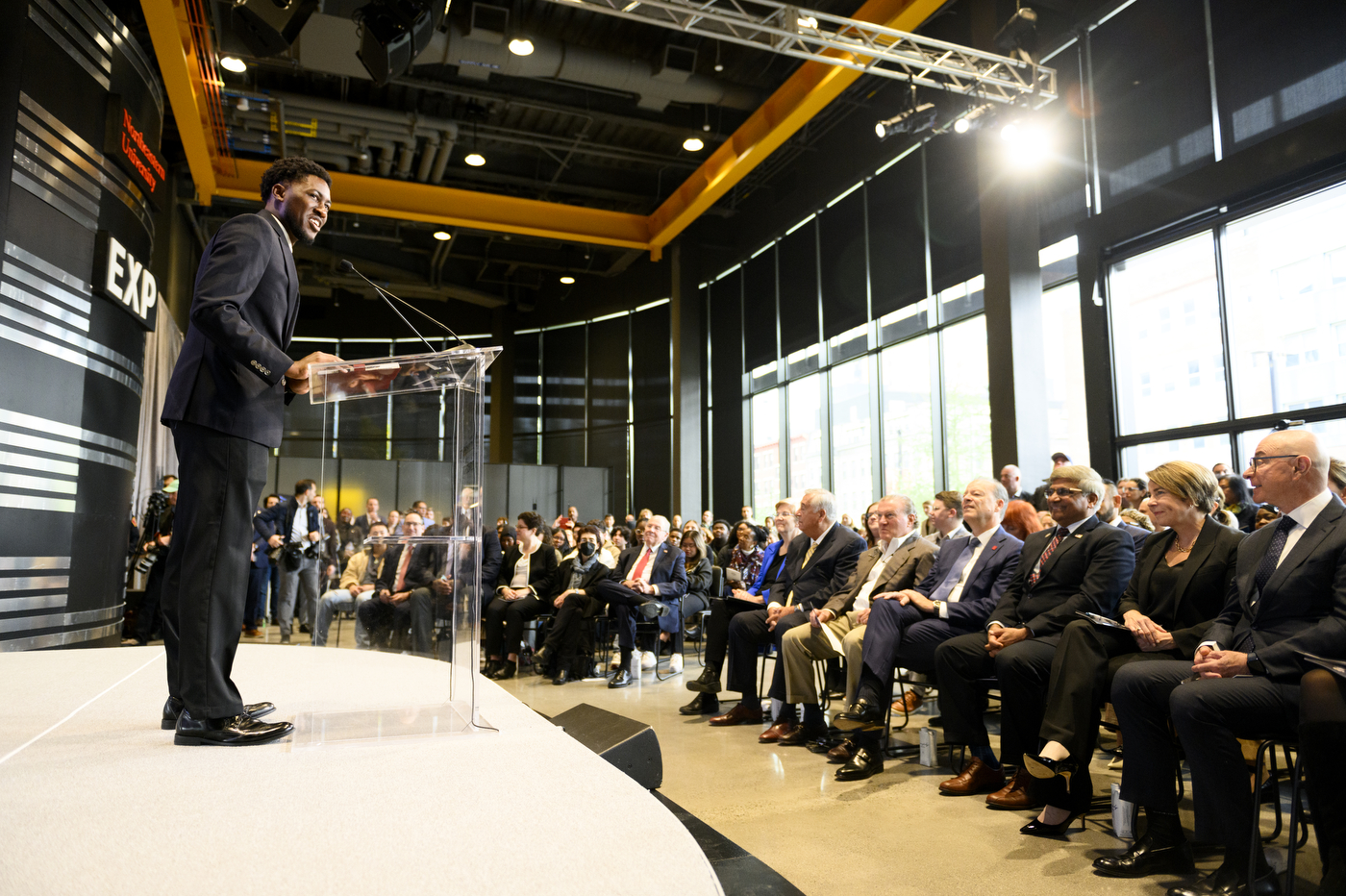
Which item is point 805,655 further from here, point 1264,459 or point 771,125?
point 771,125

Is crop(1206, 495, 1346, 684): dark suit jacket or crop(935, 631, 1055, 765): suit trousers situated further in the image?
crop(935, 631, 1055, 765): suit trousers

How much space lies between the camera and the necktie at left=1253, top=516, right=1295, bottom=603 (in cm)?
242

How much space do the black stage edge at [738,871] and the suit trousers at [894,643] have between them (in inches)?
58.3

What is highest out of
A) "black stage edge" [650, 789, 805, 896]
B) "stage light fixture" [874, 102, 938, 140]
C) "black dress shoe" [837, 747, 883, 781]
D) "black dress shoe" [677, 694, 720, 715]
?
"stage light fixture" [874, 102, 938, 140]

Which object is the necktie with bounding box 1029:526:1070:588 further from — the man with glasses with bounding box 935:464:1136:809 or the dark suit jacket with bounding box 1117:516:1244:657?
the dark suit jacket with bounding box 1117:516:1244:657

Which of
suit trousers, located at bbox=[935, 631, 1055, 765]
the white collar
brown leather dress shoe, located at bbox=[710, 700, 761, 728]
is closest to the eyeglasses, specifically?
the white collar

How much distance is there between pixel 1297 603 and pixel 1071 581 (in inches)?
37.9

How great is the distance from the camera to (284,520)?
4180 mm

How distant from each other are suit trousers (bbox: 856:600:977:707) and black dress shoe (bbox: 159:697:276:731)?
7.75 feet

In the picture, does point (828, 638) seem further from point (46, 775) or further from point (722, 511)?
point (722, 511)

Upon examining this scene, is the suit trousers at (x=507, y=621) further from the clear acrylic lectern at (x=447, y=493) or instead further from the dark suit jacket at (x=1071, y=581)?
the clear acrylic lectern at (x=447, y=493)

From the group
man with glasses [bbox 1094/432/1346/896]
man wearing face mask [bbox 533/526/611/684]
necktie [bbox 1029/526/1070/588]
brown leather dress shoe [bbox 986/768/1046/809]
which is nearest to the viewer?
man with glasses [bbox 1094/432/1346/896]

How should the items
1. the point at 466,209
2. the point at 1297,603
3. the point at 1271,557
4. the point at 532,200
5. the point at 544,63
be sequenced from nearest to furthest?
the point at 1297,603 → the point at 1271,557 → the point at 544,63 → the point at 466,209 → the point at 532,200

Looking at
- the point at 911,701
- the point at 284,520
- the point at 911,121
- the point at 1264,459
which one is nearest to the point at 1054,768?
the point at 1264,459
